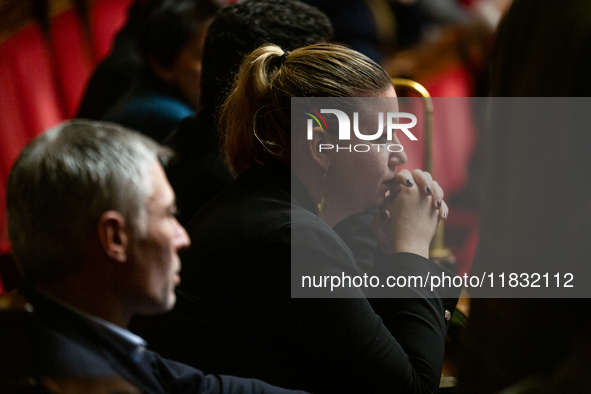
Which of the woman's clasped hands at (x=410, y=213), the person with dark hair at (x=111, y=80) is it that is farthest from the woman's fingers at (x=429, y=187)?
the person with dark hair at (x=111, y=80)

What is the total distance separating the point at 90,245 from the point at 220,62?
0.75 meters

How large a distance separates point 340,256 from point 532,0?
0.56 meters

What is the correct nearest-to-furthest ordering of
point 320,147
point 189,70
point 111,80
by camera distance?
point 320,147 < point 189,70 < point 111,80

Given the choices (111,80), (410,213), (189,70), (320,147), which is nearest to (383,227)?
(410,213)

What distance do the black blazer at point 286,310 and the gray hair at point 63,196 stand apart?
0.26 m

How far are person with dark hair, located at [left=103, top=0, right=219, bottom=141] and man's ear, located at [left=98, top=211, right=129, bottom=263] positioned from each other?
3.42ft

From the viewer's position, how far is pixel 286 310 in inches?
41.1

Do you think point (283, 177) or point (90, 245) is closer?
point (90, 245)

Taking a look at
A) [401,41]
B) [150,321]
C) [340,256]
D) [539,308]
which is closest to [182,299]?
[150,321]

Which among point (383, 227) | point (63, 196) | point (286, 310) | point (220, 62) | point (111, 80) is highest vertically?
point (111, 80)

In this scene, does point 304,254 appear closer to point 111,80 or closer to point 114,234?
point 114,234

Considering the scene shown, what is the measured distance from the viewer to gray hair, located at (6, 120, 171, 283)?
810mm

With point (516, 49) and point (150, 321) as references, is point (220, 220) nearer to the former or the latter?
point (150, 321)

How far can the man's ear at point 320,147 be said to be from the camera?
44.5 inches
